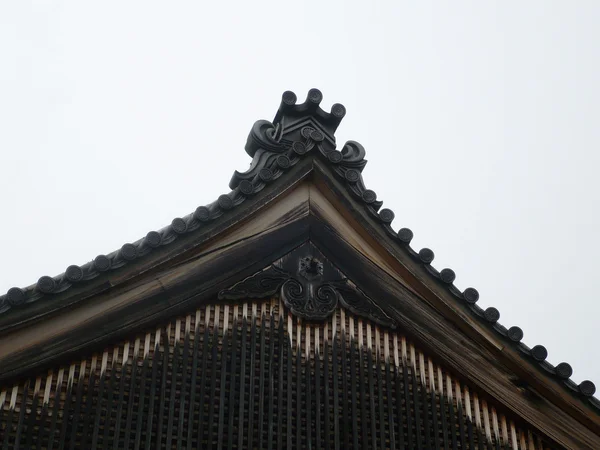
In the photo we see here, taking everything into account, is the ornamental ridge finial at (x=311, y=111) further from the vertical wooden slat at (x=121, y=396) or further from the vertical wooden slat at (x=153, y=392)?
the vertical wooden slat at (x=121, y=396)

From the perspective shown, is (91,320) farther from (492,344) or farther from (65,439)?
(492,344)

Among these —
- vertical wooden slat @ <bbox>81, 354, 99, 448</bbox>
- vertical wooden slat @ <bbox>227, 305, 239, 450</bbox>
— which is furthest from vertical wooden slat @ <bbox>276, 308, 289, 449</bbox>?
vertical wooden slat @ <bbox>81, 354, 99, 448</bbox>

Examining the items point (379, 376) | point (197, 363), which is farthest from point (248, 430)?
point (379, 376)

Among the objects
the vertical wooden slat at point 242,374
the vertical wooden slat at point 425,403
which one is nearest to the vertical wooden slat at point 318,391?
the vertical wooden slat at point 242,374

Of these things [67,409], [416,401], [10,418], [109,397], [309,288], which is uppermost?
[309,288]

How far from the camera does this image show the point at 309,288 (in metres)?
9.51

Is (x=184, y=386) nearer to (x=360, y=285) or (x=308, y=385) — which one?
(x=308, y=385)

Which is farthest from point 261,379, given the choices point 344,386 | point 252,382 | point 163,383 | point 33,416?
point 33,416

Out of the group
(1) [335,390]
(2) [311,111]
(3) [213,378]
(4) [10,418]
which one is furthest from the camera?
(2) [311,111]

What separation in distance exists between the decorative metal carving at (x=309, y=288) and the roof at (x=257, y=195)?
71 cm

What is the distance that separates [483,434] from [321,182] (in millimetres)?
3284

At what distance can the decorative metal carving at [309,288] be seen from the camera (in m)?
9.31

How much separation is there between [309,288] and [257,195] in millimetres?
1171

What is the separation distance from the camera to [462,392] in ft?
31.2
